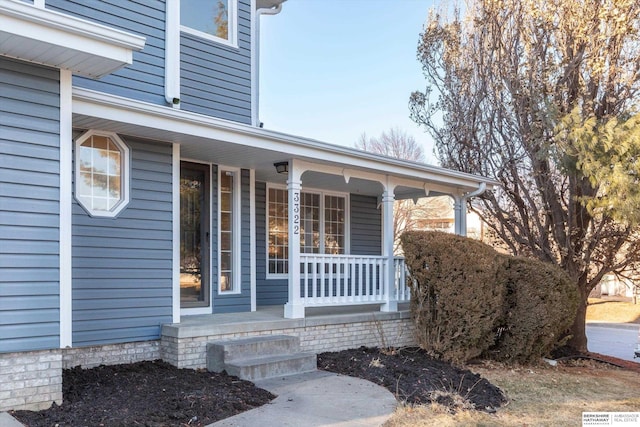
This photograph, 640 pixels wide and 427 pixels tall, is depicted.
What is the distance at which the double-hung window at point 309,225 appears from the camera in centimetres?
935

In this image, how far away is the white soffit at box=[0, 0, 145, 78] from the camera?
3920 millimetres

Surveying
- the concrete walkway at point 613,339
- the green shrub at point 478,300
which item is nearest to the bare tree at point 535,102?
the concrete walkway at point 613,339

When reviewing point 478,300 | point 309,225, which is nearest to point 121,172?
point 309,225

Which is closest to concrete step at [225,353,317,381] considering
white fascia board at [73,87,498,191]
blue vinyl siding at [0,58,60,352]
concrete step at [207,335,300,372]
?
concrete step at [207,335,300,372]

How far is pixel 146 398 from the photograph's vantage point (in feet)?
15.7

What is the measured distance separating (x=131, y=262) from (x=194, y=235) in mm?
1236

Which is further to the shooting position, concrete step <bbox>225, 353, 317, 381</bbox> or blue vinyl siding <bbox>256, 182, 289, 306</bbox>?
blue vinyl siding <bbox>256, 182, 289, 306</bbox>

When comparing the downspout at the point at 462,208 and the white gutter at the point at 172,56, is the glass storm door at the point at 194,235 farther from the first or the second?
the downspout at the point at 462,208

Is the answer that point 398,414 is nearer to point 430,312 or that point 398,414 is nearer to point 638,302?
point 430,312

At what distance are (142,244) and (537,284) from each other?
546 centimetres

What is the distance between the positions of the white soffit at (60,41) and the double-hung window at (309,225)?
4920mm

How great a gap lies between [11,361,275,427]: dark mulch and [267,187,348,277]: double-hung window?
11.9 feet

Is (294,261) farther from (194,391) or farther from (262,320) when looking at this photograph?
(194,391)

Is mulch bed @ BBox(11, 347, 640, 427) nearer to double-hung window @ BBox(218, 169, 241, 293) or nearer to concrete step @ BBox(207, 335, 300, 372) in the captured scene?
concrete step @ BBox(207, 335, 300, 372)
